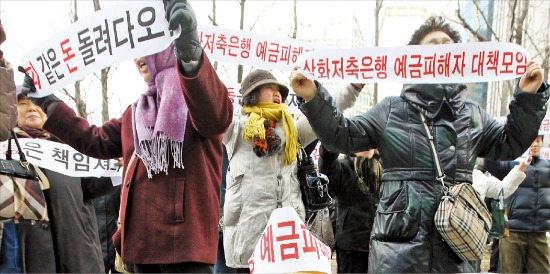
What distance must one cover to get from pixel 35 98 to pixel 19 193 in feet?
1.69

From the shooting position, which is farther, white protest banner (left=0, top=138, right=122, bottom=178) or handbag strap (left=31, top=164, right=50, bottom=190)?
white protest banner (left=0, top=138, right=122, bottom=178)

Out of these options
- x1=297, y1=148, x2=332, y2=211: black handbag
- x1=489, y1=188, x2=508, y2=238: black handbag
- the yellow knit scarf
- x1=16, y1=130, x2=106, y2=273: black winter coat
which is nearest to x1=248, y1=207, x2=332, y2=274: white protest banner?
the yellow knit scarf

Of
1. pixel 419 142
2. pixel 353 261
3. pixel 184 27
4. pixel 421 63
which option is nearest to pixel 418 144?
pixel 419 142

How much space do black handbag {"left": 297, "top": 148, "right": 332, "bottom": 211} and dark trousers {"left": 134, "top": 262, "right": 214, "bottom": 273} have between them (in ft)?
4.37

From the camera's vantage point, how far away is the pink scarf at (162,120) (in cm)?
286

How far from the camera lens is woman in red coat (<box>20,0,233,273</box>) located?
282 centimetres

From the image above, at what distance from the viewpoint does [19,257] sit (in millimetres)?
3736

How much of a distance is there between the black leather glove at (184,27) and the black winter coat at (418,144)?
0.64m

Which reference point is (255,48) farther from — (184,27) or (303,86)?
(184,27)

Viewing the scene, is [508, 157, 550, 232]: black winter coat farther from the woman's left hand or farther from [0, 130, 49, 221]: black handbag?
[0, 130, 49, 221]: black handbag

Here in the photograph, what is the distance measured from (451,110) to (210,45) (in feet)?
7.15

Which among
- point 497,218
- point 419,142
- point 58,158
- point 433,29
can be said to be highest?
point 433,29

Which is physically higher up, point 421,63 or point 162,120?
point 421,63

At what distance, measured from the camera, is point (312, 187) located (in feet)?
13.5
